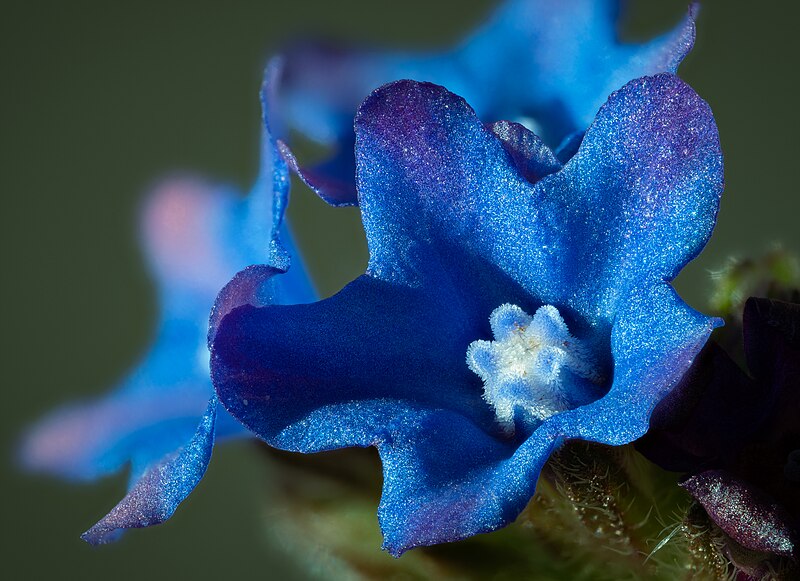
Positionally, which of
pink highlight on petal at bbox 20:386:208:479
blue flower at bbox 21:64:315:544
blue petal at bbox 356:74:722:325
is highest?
blue petal at bbox 356:74:722:325

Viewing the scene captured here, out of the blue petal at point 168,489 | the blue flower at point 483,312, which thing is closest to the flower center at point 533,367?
the blue flower at point 483,312

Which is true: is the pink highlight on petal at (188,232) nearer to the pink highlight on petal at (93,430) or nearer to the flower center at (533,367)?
the pink highlight on petal at (93,430)

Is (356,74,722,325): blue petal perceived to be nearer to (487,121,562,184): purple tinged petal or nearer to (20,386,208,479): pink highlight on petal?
(487,121,562,184): purple tinged petal

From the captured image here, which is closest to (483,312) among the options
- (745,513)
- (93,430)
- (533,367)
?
(533,367)

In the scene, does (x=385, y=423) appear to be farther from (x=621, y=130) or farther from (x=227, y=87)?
(x=227, y=87)

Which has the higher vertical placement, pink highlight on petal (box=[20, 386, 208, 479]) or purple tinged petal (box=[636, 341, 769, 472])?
purple tinged petal (box=[636, 341, 769, 472])

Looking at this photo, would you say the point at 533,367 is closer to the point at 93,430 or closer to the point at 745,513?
the point at 745,513

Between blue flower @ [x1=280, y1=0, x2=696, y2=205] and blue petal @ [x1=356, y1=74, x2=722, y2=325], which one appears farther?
blue flower @ [x1=280, y1=0, x2=696, y2=205]

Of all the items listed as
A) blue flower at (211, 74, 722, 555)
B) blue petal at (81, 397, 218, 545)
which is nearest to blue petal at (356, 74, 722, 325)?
blue flower at (211, 74, 722, 555)
